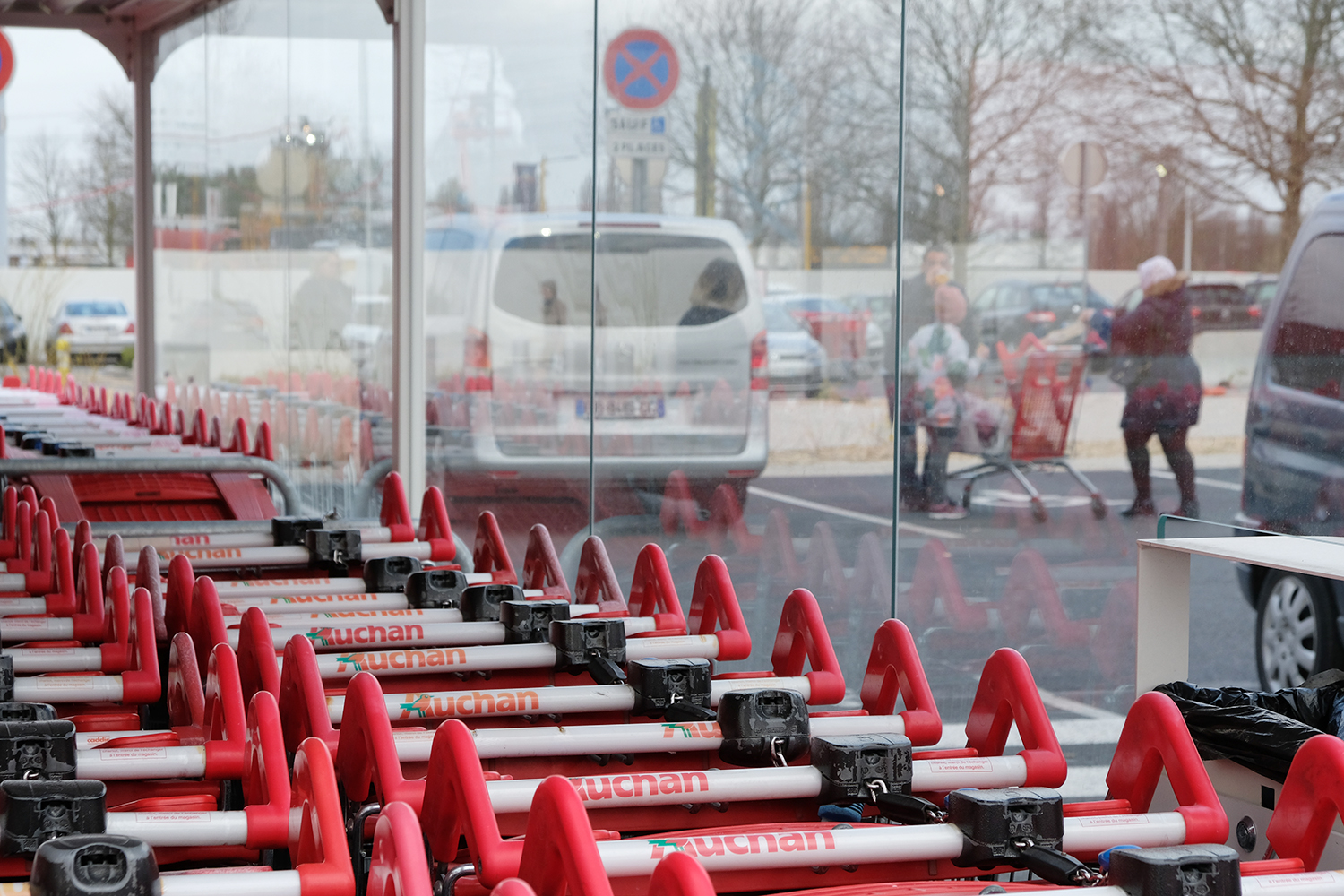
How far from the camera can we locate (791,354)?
5082 millimetres

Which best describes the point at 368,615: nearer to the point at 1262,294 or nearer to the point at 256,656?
the point at 256,656

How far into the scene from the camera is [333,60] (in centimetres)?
716

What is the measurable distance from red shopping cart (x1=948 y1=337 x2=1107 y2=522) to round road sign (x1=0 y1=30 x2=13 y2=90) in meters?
8.61

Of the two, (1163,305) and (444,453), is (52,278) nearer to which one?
(444,453)

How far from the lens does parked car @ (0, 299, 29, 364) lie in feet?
44.2

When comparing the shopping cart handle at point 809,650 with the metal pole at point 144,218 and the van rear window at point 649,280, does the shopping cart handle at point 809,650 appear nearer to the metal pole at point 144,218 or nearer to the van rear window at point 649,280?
the van rear window at point 649,280

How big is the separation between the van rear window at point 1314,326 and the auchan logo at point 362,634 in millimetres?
2247

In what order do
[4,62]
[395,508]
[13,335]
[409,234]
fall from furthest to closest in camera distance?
[13,335]
[4,62]
[409,234]
[395,508]

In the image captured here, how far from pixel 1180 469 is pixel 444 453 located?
9.26 ft

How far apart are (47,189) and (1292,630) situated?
38.8 feet

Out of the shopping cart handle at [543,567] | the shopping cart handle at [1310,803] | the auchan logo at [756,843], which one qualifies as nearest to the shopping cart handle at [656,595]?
the shopping cart handle at [543,567]

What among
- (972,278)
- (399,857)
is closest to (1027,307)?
(972,278)

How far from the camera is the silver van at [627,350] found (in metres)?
5.18

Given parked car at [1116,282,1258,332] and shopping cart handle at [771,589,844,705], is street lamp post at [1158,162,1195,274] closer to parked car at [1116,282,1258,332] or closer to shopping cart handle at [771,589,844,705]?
parked car at [1116,282,1258,332]
